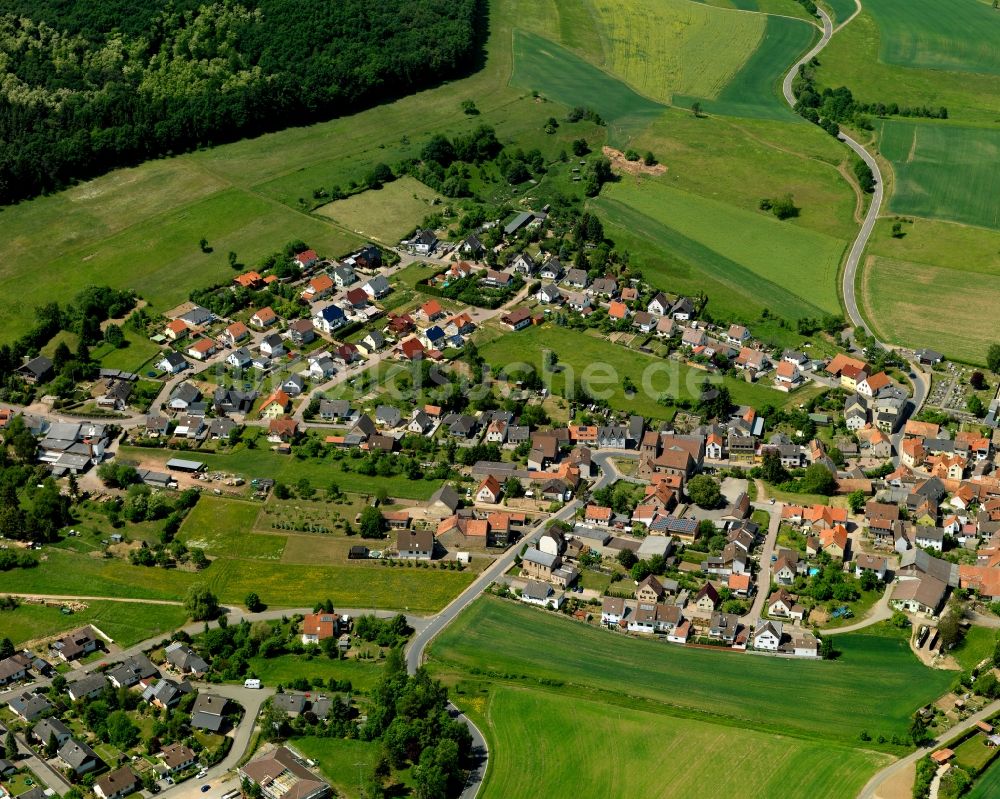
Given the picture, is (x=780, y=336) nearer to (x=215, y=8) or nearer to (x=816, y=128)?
(x=816, y=128)

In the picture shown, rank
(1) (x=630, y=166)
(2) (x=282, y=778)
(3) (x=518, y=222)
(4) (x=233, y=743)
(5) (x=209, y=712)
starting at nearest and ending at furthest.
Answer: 1. (2) (x=282, y=778)
2. (4) (x=233, y=743)
3. (5) (x=209, y=712)
4. (3) (x=518, y=222)
5. (1) (x=630, y=166)

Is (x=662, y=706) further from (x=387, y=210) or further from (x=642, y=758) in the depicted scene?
(x=387, y=210)

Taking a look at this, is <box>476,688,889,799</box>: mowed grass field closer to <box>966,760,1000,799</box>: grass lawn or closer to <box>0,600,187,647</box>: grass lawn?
<box>966,760,1000,799</box>: grass lawn

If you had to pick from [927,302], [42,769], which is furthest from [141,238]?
[927,302]

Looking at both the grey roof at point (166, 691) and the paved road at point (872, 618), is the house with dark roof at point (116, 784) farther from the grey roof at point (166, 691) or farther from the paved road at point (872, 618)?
the paved road at point (872, 618)

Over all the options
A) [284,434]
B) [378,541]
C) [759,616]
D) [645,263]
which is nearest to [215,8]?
[645,263]
